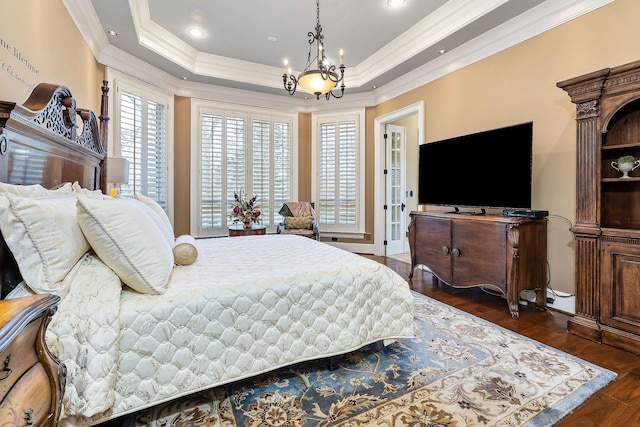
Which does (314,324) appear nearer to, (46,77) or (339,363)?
(339,363)

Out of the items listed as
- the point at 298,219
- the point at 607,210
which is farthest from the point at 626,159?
the point at 298,219

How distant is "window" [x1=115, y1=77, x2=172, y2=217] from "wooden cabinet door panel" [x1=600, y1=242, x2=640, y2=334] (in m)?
4.87

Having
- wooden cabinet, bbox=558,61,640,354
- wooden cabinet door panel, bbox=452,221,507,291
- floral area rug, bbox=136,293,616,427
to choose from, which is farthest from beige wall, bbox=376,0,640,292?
floral area rug, bbox=136,293,616,427

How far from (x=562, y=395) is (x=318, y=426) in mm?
1302

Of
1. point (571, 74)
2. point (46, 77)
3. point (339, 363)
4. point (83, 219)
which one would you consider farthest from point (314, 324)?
point (571, 74)

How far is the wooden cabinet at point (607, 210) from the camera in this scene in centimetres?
206

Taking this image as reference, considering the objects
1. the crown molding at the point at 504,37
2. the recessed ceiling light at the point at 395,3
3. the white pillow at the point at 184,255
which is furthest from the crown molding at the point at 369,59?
the white pillow at the point at 184,255

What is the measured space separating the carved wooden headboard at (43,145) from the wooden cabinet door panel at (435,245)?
328 centimetres

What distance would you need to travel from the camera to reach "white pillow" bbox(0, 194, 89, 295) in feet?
3.57

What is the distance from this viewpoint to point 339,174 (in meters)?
5.52

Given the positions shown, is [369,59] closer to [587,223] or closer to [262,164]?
[262,164]

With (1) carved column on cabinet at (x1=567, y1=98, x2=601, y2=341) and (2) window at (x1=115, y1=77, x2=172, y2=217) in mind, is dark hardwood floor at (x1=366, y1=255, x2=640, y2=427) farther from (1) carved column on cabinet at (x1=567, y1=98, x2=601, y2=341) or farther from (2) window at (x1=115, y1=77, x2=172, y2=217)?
(2) window at (x1=115, y1=77, x2=172, y2=217)

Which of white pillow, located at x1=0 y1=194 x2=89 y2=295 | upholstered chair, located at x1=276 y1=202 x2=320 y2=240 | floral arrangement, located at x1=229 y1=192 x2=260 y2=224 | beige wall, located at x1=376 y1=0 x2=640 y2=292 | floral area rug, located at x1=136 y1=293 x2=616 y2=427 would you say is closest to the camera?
white pillow, located at x1=0 y1=194 x2=89 y2=295

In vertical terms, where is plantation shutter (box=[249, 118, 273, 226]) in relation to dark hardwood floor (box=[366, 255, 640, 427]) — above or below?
above
